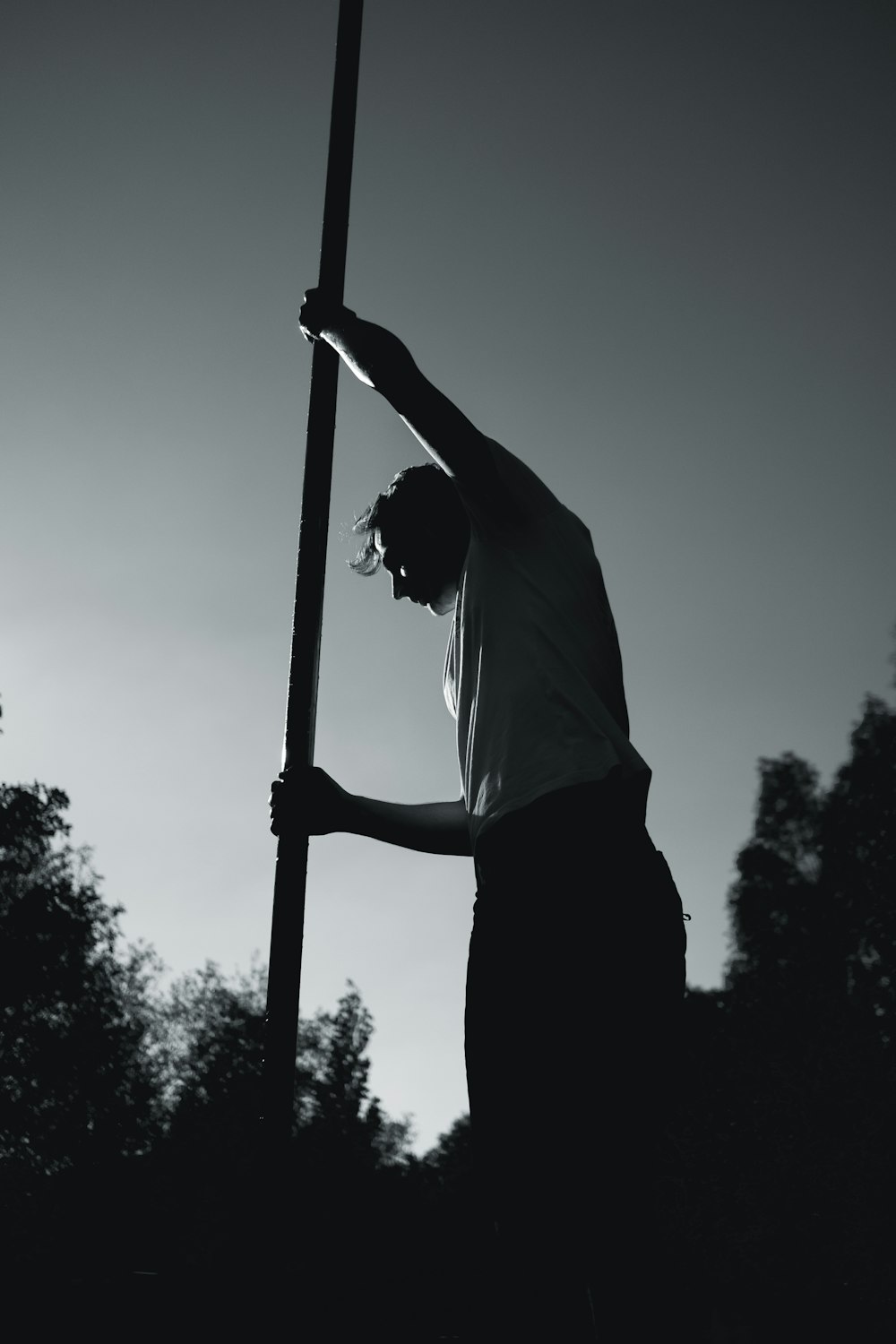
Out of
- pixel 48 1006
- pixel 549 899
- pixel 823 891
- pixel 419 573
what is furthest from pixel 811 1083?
pixel 549 899

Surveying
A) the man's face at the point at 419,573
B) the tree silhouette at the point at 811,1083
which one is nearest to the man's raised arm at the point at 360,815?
the man's face at the point at 419,573

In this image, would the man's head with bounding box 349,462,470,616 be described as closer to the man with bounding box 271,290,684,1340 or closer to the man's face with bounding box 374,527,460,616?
the man's face with bounding box 374,527,460,616

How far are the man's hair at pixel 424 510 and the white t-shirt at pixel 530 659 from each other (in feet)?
0.71

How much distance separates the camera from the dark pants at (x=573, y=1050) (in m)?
1.67

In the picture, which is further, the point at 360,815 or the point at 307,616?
the point at 360,815

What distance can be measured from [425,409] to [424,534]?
1.36 ft

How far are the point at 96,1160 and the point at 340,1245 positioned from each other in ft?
31.3

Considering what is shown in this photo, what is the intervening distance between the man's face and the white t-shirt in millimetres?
206

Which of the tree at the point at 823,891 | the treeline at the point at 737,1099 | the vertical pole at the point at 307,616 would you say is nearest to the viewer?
the vertical pole at the point at 307,616

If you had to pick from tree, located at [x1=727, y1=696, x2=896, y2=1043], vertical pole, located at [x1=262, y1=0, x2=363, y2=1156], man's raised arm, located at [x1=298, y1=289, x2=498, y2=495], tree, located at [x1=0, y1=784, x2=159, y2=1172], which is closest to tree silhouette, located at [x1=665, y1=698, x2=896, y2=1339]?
tree, located at [x1=727, y1=696, x2=896, y2=1043]

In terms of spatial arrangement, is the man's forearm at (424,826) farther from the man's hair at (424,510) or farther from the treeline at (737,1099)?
the treeline at (737,1099)

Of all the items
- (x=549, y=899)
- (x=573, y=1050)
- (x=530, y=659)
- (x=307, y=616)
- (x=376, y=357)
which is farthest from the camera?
(x=307, y=616)

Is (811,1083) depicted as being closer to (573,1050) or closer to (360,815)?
(360,815)

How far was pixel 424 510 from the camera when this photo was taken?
101 inches
